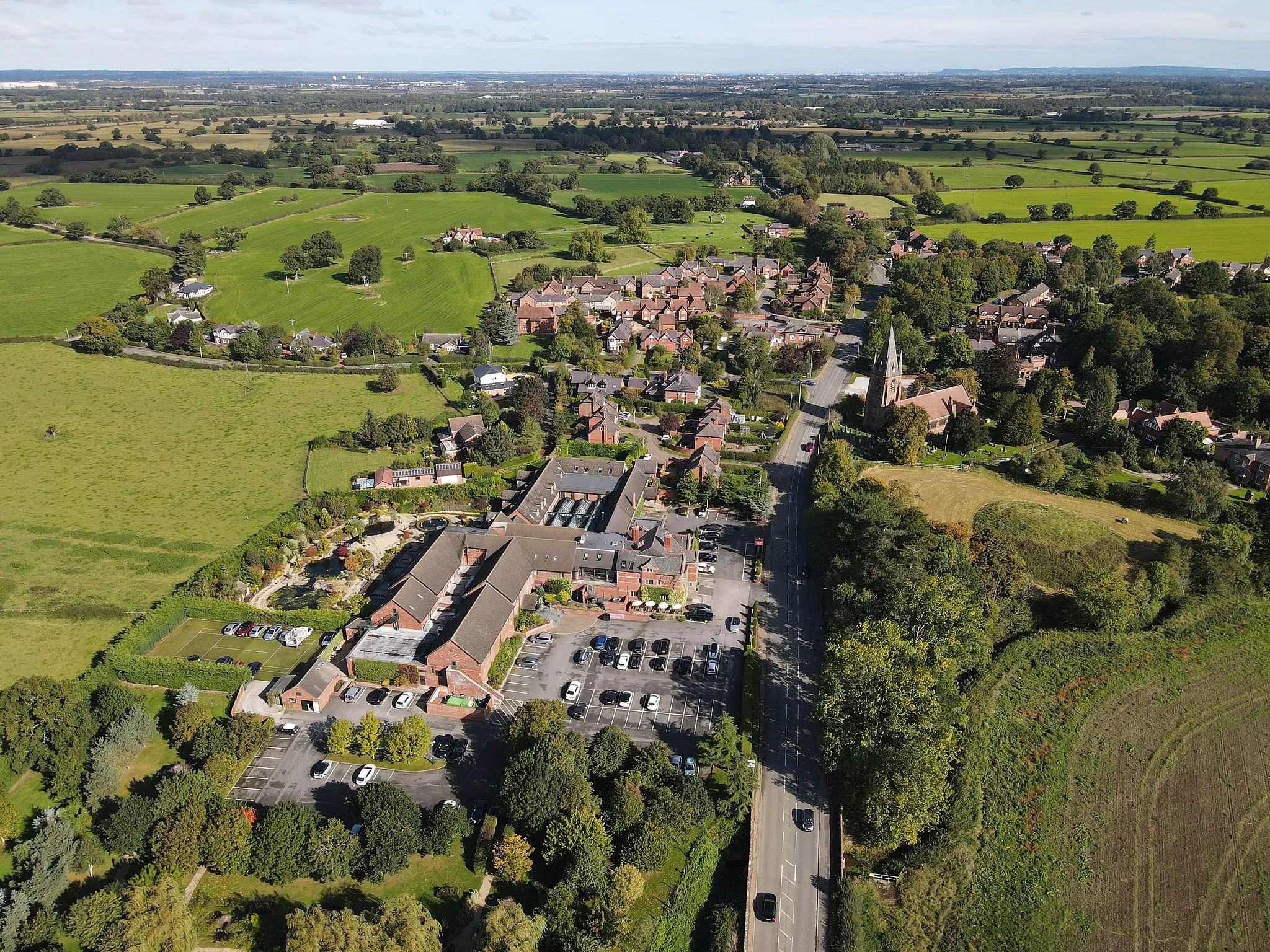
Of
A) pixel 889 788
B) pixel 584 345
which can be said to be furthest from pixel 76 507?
pixel 889 788

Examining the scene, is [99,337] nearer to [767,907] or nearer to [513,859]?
[513,859]

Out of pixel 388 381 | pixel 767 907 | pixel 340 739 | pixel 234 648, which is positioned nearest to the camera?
pixel 767 907

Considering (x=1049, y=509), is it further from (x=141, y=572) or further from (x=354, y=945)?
(x=141, y=572)

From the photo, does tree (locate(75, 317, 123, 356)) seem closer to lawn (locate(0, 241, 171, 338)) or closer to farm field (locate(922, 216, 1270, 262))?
lawn (locate(0, 241, 171, 338))

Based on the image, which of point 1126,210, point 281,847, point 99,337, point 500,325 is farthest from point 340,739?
point 1126,210

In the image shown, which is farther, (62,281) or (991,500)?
(62,281)

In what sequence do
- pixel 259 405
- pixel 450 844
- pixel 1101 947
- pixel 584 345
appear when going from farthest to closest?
pixel 584 345 < pixel 259 405 < pixel 450 844 < pixel 1101 947
